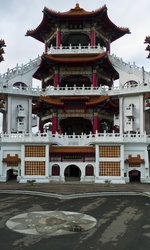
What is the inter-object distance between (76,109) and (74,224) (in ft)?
83.1

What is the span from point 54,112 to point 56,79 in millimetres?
5356

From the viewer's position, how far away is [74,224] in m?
12.8

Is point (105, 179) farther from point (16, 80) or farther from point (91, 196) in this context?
point (16, 80)

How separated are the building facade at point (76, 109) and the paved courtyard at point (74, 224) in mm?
10016

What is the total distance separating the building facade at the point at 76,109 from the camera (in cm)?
2953

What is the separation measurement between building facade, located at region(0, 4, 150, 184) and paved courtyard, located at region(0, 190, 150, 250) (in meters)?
10.0

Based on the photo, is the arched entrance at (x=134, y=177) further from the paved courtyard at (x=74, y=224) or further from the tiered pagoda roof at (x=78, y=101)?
the paved courtyard at (x=74, y=224)

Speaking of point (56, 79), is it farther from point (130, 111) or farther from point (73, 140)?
point (130, 111)

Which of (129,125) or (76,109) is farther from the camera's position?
(76,109)

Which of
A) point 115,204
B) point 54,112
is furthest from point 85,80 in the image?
point 115,204

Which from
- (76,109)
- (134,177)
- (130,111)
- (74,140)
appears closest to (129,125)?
(130,111)

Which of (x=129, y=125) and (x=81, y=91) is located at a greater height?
(x=81, y=91)

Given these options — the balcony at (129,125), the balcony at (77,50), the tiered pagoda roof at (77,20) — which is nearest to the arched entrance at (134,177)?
the balcony at (129,125)

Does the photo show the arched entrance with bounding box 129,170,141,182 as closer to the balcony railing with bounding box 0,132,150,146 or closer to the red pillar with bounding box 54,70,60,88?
the balcony railing with bounding box 0,132,150,146
